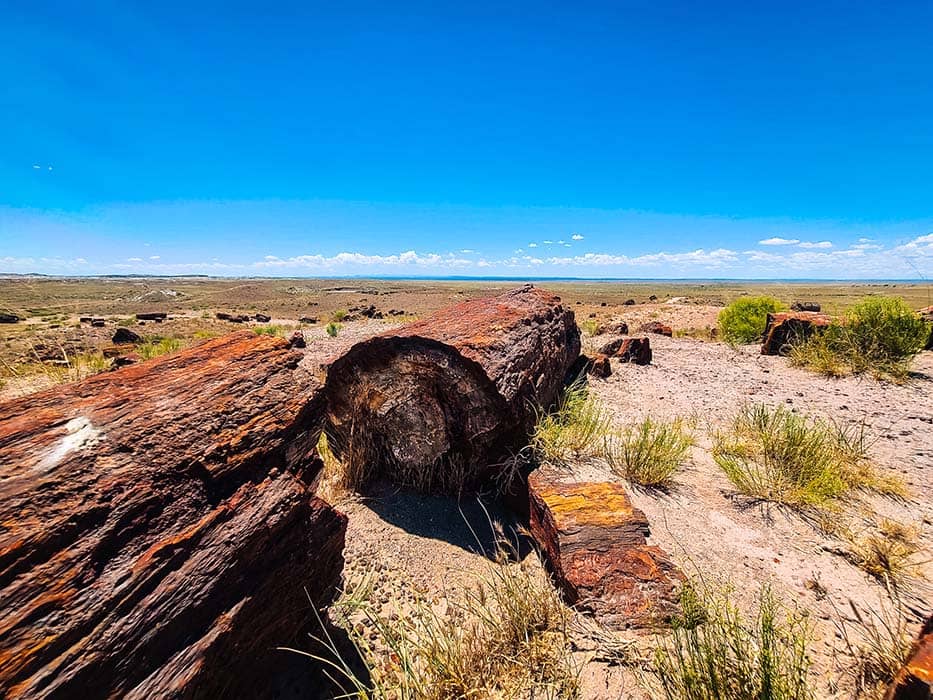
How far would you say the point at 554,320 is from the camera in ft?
17.6

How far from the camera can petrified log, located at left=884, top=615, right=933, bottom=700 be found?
4.19 feet

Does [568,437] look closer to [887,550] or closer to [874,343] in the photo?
[887,550]

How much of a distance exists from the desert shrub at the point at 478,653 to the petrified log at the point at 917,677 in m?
1.16

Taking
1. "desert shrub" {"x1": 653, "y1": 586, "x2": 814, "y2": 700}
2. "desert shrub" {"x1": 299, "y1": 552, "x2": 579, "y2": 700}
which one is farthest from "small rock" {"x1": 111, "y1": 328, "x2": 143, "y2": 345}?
"desert shrub" {"x1": 653, "y1": 586, "x2": 814, "y2": 700}

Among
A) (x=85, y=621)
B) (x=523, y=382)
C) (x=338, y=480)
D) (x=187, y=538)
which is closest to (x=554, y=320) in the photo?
(x=523, y=382)

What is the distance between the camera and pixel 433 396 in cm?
368

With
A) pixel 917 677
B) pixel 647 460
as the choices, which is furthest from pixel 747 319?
pixel 917 677

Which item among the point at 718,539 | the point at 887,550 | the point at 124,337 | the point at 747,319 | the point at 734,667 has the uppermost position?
the point at 747,319

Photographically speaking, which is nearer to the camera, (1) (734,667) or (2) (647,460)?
(1) (734,667)

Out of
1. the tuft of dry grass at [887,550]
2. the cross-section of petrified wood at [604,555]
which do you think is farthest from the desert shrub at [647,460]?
the tuft of dry grass at [887,550]

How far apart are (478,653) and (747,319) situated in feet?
42.0

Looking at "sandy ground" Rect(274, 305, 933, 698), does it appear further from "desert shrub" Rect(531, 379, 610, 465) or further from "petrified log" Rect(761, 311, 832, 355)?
"petrified log" Rect(761, 311, 832, 355)

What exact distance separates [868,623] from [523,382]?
2573 mm

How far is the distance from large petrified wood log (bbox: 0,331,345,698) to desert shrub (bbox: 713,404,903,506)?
348cm
